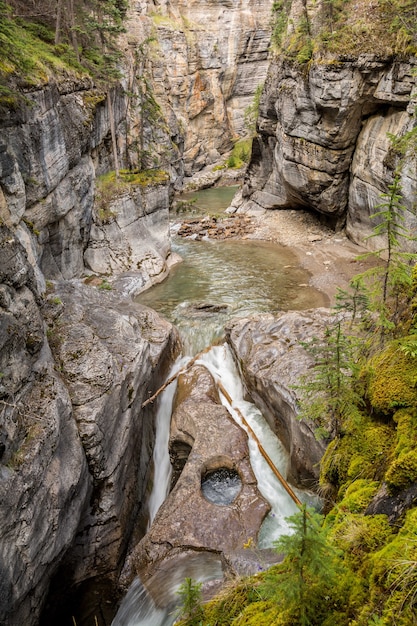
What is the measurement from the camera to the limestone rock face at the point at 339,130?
20.9 metres

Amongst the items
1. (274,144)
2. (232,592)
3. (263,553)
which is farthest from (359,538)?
(274,144)

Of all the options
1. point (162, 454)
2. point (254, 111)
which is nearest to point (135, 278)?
point (162, 454)

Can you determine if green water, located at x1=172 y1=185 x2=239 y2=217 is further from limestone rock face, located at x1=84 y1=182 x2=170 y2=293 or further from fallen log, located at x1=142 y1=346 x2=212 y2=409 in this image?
fallen log, located at x1=142 y1=346 x2=212 y2=409

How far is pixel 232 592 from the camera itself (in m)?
4.81

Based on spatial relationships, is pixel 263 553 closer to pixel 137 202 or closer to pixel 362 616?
pixel 362 616

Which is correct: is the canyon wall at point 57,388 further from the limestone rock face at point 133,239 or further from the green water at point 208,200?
the green water at point 208,200

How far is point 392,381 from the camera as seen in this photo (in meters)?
6.18

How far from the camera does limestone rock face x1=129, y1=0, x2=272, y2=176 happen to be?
48.5m

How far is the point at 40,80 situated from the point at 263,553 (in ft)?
56.8

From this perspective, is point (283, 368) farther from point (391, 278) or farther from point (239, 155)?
point (239, 155)

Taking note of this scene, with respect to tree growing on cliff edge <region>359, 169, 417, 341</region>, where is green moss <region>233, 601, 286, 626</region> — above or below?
below

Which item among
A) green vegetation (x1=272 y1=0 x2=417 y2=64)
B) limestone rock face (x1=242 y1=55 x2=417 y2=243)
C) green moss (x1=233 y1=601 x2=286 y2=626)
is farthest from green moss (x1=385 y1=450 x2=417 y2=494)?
green vegetation (x1=272 y1=0 x2=417 y2=64)

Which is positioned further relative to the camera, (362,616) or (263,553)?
(263,553)

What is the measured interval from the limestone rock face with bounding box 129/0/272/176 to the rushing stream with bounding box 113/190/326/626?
92.8 ft
